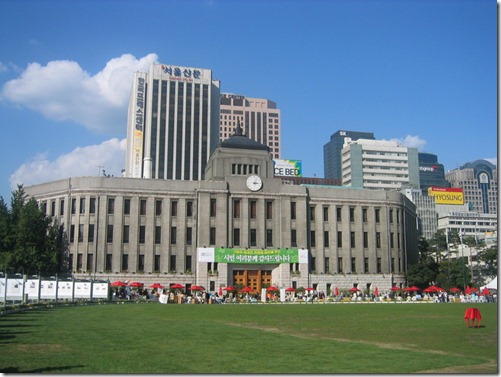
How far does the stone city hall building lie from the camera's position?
70188 mm

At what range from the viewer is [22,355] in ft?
47.4

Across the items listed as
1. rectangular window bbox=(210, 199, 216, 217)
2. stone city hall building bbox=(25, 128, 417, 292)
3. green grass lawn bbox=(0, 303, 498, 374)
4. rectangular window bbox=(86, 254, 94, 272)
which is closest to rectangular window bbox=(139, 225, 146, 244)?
stone city hall building bbox=(25, 128, 417, 292)

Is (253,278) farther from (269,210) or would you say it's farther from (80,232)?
(80,232)

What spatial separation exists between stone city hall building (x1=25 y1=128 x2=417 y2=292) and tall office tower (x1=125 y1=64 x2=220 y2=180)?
293 ft

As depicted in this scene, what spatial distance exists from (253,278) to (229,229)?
6961 millimetres

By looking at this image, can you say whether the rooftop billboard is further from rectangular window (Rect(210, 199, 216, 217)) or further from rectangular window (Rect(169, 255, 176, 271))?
rectangular window (Rect(169, 255, 176, 271))

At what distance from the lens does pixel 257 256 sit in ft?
237

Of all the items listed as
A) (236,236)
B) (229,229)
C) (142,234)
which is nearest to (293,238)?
(236,236)

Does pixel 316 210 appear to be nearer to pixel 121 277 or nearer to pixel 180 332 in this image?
pixel 121 277

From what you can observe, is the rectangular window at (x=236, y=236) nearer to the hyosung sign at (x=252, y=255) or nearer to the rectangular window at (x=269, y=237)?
the hyosung sign at (x=252, y=255)

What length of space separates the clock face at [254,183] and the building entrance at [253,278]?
10.7m

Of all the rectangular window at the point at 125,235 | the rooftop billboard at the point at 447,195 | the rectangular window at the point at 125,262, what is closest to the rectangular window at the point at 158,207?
the rectangular window at the point at 125,235

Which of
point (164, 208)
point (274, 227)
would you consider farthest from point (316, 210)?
point (164, 208)

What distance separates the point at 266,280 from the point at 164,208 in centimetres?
1593
